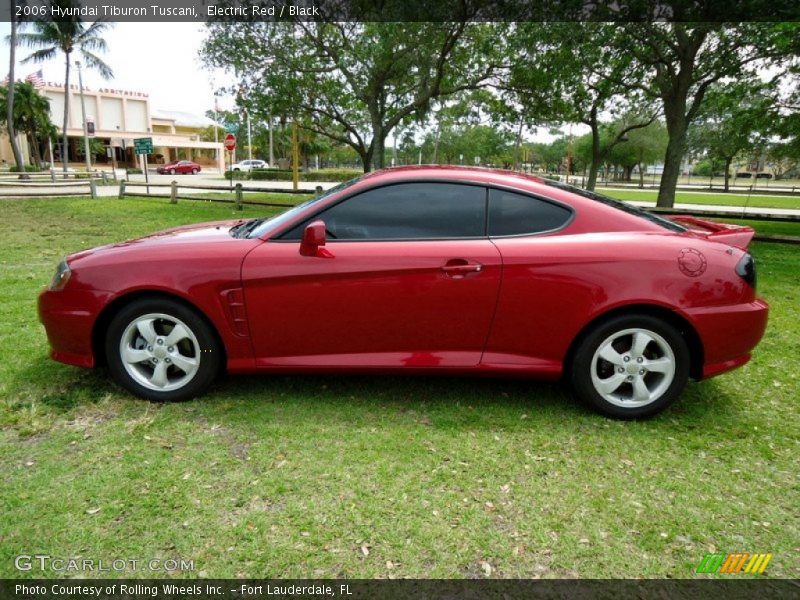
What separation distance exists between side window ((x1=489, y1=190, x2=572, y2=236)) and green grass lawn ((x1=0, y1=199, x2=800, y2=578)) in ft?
3.83

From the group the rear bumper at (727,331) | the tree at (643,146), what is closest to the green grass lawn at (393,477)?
the rear bumper at (727,331)

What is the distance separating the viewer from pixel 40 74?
4641 centimetres

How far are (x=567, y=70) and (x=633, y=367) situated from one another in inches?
488

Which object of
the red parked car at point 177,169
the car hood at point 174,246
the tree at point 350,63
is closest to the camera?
the car hood at point 174,246

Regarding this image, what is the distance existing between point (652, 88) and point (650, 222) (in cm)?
1522

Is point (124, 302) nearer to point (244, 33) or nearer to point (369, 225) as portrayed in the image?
point (369, 225)

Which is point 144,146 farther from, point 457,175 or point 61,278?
point 457,175

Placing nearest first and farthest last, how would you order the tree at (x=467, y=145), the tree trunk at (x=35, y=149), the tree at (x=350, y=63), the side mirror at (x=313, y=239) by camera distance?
the side mirror at (x=313, y=239) → the tree at (x=350, y=63) → the tree trunk at (x=35, y=149) → the tree at (x=467, y=145)

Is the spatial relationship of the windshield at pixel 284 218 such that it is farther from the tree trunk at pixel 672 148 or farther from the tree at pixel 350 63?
the tree trunk at pixel 672 148

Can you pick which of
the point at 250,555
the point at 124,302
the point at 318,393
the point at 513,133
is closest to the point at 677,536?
the point at 250,555

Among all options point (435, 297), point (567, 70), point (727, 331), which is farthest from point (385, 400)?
point (567, 70)

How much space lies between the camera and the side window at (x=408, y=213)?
3.28 m

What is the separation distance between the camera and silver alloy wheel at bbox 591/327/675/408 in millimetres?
3221

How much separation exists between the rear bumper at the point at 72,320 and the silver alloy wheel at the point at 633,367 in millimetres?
3104
